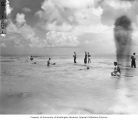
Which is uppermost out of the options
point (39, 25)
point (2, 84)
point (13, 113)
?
point (39, 25)

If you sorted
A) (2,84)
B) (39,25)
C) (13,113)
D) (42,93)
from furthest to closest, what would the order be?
(39,25), (2,84), (42,93), (13,113)

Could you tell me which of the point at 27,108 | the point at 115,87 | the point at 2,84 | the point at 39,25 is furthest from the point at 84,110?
the point at 39,25

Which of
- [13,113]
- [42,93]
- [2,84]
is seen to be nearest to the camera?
[13,113]

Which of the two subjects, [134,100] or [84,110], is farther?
[134,100]

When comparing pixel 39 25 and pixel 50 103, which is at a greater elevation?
pixel 39 25

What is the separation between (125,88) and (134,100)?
1070 millimetres

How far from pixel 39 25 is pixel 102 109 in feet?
22.0

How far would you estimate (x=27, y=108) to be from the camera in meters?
5.16

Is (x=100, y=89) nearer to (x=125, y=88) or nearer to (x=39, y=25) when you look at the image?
(x=125, y=88)

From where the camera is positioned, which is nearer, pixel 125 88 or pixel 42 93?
pixel 42 93

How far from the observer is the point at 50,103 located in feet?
17.7

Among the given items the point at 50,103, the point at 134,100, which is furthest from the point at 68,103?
the point at 134,100

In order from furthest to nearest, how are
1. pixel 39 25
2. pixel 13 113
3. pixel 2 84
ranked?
pixel 39 25 → pixel 2 84 → pixel 13 113

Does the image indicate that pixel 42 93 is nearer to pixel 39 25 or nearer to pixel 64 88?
pixel 64 88
